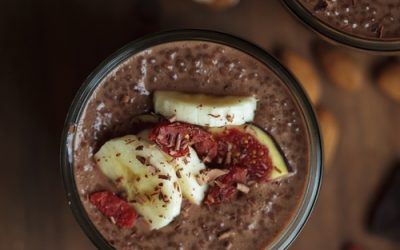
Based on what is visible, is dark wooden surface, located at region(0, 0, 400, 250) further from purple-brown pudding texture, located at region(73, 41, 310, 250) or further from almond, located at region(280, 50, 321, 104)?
purple-brown pudding texture, located at region(73, 41, 310, 250)

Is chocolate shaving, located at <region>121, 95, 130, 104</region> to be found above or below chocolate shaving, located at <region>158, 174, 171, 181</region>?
above

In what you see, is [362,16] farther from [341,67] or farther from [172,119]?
[172,119]

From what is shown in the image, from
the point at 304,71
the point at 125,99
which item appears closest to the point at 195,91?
the point at 125,99

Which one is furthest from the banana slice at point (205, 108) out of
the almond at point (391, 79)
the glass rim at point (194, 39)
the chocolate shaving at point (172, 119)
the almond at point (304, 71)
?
the almond at point (391, 79)

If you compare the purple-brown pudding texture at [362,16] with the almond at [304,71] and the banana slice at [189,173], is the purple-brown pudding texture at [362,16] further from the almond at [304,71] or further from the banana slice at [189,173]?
the banana slice at [189,173]

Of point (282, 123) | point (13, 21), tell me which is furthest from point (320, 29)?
point (13, 21)

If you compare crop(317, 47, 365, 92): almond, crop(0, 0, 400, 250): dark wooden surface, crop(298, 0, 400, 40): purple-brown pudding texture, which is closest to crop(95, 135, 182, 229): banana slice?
crop(0, 0, 400, 250): dark wooden surface
